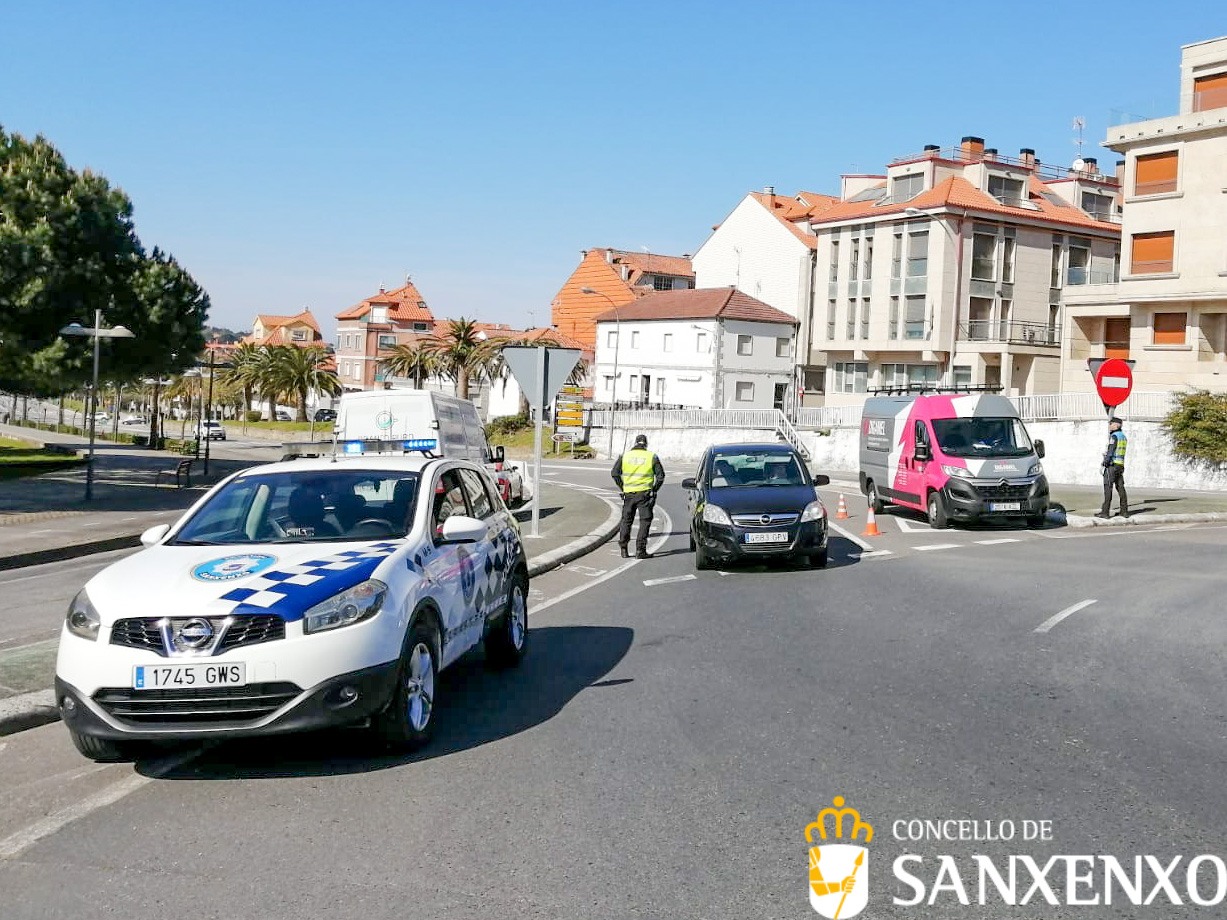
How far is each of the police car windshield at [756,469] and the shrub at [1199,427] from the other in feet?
60.1

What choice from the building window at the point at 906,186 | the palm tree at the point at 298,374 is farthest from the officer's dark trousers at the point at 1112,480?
the palm tree at the point at 298,374

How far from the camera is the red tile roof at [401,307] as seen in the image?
403 feet

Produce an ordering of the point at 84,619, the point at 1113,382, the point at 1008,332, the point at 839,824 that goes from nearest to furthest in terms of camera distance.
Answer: the point at 839,824, the point at 84,619, the point at 1113,382, the point at 1008,332

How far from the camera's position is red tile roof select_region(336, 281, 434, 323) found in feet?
403

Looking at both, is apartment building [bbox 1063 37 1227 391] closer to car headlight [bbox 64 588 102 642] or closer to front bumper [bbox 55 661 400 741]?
front bumper [bbox 55 661 400 741]

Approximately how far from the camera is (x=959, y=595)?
1292cm

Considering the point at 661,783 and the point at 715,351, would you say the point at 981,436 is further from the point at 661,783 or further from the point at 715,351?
the point at 715,351

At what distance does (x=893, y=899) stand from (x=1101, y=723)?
10.6 feet

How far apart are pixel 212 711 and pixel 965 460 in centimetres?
1718

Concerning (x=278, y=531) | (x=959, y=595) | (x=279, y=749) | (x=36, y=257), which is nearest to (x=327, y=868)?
(x=279, y=749)

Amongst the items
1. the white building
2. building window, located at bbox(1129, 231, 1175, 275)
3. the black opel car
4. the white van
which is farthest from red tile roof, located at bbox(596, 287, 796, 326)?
the black opel car

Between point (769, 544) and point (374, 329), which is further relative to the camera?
point (374, 329)

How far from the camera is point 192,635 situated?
5.98 meters

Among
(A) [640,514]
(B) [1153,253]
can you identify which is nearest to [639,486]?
(A) [640,514]
